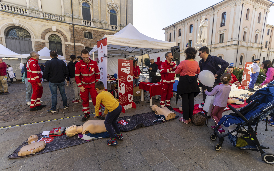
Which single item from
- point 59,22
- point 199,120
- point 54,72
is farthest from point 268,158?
point 59,22

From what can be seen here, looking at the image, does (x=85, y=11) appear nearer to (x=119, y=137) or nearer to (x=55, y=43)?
(x=55, y=43)

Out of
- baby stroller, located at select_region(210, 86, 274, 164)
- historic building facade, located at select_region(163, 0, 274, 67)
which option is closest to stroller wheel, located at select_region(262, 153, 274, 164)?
baby stroller, located at select_region(210, 86, 274, 164)

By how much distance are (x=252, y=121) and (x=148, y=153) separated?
1.96 metres

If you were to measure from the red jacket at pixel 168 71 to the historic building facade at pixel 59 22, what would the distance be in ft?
54.1

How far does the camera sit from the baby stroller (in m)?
2.11

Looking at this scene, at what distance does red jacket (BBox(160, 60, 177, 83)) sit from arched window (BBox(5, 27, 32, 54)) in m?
18.1

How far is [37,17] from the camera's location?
48.9 ft

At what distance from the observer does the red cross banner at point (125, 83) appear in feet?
15.0

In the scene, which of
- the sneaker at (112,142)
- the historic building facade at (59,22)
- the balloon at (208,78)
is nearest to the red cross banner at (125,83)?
the sneaker at (112,142)

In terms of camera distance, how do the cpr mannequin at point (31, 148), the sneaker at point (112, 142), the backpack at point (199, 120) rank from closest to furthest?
the cpr mannequin at point (31, 148) < the sneaker at point (112, 142) < the backpack at point (199, 120)

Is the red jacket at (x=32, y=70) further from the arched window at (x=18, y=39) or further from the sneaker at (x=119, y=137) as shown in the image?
the arched window at (x=18, y=39)

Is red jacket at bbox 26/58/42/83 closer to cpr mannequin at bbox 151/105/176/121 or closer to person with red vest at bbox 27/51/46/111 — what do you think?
person with red vest at bbox 27/51/46/111

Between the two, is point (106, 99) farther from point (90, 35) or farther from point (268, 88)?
point (90, 35)

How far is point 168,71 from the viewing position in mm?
4465
